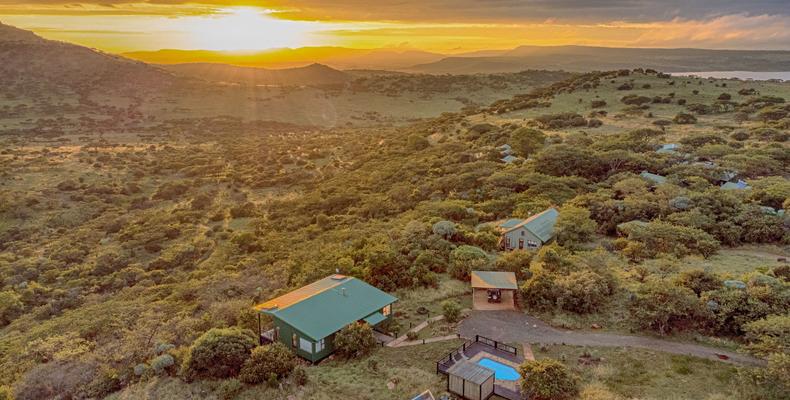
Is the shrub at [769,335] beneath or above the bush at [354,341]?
above

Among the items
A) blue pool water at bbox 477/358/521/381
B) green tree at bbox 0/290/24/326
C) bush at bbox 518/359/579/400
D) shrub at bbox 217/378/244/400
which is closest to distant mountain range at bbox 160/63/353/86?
green tree at bbox 0/290/24/326

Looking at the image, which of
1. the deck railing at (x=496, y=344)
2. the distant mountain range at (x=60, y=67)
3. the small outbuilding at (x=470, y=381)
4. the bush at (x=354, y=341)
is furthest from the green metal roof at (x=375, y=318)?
the distant mountain range at (x=60, y=67)

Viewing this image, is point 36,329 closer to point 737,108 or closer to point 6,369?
point 6,369

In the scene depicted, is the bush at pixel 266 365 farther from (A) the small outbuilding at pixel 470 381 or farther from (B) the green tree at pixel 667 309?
(B) the green tree at pixel 667 309

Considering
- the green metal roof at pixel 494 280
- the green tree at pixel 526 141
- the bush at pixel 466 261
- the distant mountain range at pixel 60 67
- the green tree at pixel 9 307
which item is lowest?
the green tree at pixel 9 307

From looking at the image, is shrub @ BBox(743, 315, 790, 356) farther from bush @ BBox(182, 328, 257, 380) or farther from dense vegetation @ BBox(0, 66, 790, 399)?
bush @ BBox(182, 328, 257, 380)

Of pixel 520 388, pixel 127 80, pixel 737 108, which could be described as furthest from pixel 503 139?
pixel 127 80

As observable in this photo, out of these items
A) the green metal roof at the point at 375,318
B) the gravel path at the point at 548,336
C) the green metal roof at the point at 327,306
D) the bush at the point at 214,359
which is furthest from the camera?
the green metal roof at the point at 375,318
